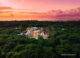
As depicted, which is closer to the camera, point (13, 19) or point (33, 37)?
point (33, 37)

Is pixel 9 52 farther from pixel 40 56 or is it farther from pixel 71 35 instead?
pixel 71 35

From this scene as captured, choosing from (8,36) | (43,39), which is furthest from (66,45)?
→ (8,36)

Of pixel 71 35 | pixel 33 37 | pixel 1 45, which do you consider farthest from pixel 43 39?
pixel 1 45

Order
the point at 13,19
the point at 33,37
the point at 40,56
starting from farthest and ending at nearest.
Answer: the point at 13,19
the point at 33,37
the point at 40,56

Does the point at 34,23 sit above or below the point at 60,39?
above

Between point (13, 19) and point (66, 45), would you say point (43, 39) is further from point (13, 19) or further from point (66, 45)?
point (13, 19)

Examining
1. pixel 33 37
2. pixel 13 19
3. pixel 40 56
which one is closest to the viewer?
pixel 40 56

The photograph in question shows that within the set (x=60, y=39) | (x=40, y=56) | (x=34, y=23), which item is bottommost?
(x=40, y=56)
